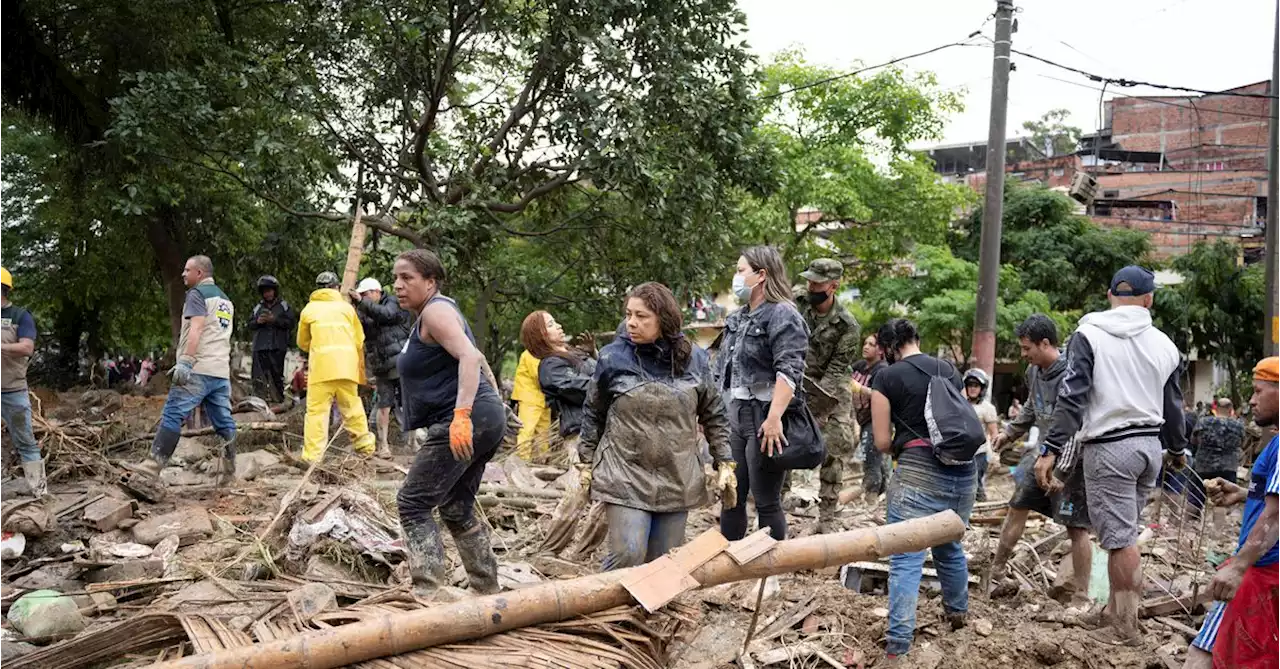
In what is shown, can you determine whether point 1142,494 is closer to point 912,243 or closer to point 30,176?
point 30,176

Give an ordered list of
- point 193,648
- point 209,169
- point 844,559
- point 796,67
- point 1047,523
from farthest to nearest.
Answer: point 796,67, point 209,169, point 1047,523, point 844,559, point 193,648

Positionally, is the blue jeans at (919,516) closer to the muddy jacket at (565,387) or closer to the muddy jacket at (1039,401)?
the muddy jacket at (1039,401)

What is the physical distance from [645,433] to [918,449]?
4.78 feet

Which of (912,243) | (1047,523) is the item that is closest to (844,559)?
(1047,523)

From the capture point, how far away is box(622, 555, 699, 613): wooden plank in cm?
363

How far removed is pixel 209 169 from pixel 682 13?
6.26 meters

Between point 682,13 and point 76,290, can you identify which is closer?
point 682,13

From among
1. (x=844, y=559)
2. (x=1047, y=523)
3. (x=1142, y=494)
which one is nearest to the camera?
(x=844, y=559)

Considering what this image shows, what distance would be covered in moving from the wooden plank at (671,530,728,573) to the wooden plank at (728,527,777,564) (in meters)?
0.04

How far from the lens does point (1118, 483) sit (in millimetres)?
5355

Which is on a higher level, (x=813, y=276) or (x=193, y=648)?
(x=813, y=276)

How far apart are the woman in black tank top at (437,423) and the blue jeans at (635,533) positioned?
729mm

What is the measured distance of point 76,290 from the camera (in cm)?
1984

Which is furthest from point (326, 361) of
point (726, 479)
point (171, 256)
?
point (171, 256)
